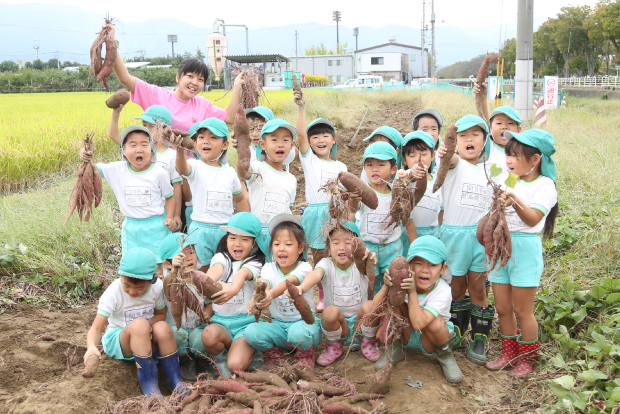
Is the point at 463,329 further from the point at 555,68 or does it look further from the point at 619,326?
the point at 555,68

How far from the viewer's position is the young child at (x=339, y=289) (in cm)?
335

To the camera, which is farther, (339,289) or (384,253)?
(384,253)

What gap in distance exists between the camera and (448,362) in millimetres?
3254

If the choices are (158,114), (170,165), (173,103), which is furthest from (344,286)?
(173,103)

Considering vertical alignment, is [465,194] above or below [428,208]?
above

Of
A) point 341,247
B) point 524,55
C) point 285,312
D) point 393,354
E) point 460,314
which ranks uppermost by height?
point 524,55

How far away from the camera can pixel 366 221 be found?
3.68m

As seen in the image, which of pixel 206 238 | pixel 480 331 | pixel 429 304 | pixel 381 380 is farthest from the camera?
pixel 206 238

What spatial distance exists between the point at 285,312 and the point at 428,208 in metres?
1.37

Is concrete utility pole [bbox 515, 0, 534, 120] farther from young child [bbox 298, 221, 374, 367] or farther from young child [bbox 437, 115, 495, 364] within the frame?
young child [bbox 298, 221, 374, 367]

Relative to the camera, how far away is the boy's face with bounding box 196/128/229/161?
12.5ft

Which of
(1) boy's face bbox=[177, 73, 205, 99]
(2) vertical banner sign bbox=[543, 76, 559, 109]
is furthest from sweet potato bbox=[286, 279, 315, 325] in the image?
(2) vertical banner sign bbox=[543, 76, 559, 109]

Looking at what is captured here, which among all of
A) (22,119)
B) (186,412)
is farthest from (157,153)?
(22,119)

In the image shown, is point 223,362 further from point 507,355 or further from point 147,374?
point 507,355
